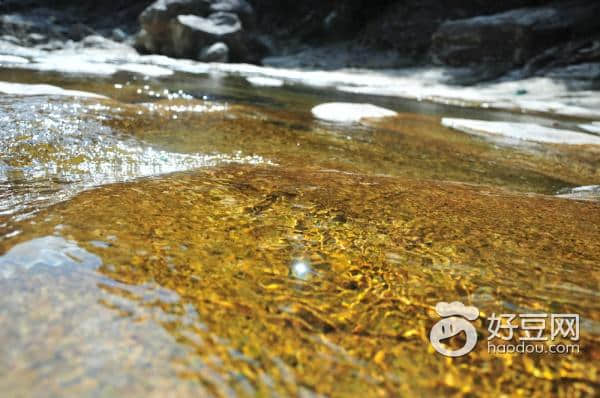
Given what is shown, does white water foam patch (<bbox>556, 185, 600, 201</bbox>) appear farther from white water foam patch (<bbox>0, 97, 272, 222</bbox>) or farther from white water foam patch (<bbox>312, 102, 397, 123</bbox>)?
white water foam patch (<bbox>312, 102, 397, 123</bbox>)

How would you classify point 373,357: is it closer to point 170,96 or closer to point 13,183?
point 13,183

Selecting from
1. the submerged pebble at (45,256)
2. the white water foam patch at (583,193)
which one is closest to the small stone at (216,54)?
the white water foam patch at (583,193)

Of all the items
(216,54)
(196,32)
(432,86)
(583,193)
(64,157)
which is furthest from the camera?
(196,32)

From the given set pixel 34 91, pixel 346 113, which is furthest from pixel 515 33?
pixel 34 91

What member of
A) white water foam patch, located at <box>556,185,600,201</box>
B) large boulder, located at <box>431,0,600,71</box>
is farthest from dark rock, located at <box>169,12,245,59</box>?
white water foam patch, located at <box>556,185,600,201</box>

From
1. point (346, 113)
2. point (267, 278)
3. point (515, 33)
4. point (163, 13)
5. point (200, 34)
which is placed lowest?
point (267, 278)

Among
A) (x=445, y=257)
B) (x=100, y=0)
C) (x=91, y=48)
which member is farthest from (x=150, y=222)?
(x=100, y=0)

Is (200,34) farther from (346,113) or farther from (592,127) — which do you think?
(592,127)
